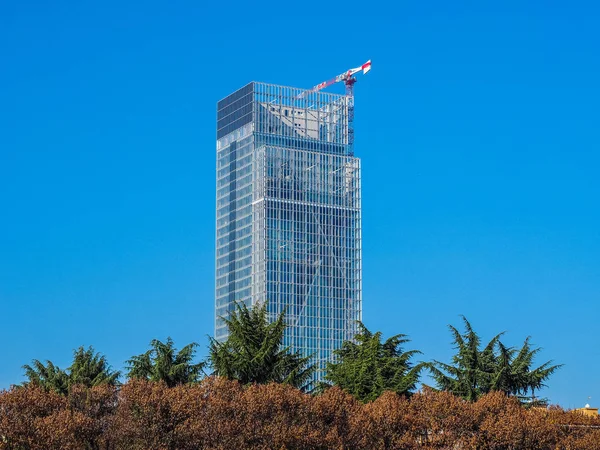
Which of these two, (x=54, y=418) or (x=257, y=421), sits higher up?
(x=257, y=421)

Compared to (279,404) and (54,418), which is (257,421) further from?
(54,418)

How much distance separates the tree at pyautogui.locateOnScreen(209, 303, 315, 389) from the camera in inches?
3834

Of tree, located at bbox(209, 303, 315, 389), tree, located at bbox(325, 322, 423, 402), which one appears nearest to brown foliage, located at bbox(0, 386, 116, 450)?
tree, located at bbox(209, 303, 315, 389)

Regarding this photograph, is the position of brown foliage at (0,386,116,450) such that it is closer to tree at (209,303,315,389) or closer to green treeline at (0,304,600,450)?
green treeline at (0,304,600,450)

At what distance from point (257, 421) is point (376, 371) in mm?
23401

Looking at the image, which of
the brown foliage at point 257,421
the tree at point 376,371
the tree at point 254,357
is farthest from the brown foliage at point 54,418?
the tree at point 376,371

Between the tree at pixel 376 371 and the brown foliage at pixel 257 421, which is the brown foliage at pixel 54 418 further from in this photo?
the tree at pixel 376 371

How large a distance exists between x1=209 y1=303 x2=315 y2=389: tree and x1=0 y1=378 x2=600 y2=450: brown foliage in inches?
313

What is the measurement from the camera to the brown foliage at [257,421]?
76.9 meters

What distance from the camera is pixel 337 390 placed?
294ft

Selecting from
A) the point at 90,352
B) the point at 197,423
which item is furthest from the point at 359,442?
the point at 90,352

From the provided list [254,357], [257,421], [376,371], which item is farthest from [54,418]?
[376,371]

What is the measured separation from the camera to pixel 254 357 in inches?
3856

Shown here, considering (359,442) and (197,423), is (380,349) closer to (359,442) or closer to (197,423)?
(359,442)
